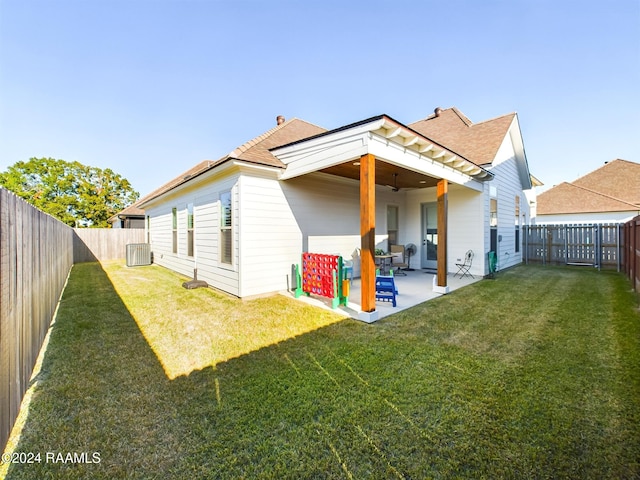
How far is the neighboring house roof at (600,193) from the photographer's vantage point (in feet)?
56.0

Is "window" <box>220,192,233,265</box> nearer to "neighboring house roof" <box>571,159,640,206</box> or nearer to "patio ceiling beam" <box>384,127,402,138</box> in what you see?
"patio ceiling beam" <box>384,127,402,138</box>

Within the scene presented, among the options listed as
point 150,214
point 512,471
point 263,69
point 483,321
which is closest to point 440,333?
point 483,321

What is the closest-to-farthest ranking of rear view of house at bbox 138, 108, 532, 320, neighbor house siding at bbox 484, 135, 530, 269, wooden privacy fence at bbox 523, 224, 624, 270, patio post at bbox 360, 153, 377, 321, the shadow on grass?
the shadow on grass, patio post at bbox 360, 153, 377, 321, rear view of house at bbox 138, 108, 532, 320, neighbor house siding at bbox 484, 135, 530, 269, wooden privacy fence at bbox 523, 224, 624, 270

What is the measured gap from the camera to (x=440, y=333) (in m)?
4.02

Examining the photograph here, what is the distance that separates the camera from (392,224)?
9.93 m

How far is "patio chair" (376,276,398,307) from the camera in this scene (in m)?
5.33

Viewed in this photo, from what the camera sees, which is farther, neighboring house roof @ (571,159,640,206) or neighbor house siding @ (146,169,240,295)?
neighboring house roof @ (571,159,640,206)

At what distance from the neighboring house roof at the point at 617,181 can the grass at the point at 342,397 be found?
20.4 meters

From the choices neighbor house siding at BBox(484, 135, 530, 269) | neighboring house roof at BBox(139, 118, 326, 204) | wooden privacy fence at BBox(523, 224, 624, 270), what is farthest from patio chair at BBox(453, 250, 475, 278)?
neighboring house roof at BBox(139, 118, 326, 204)

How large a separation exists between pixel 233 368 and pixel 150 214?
45.4 feet

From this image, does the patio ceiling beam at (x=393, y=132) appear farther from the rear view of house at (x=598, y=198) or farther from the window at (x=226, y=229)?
the rear view of house at (x=598, y=198)

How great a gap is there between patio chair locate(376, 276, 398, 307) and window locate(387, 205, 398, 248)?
4504 millimetres

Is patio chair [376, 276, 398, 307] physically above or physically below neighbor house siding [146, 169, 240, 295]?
below

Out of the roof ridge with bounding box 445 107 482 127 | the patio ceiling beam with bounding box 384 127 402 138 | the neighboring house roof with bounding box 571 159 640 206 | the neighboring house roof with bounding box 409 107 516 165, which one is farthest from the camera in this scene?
the neighboring house roof with bounding box 571 159 640 206
